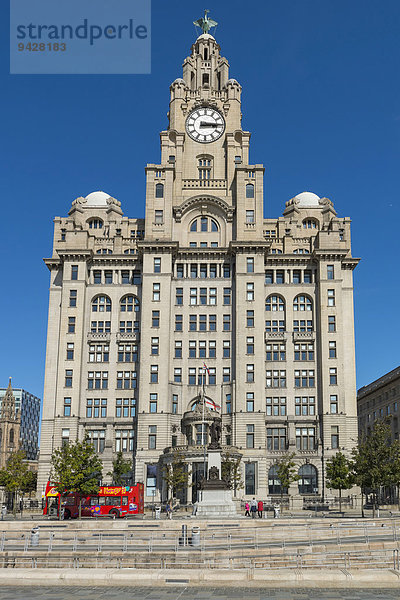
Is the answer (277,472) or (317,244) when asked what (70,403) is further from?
(317,244)

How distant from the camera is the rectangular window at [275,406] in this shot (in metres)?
99.5

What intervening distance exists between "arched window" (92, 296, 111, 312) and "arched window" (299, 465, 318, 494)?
40.0 m

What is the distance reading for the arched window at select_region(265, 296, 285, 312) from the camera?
104250mm

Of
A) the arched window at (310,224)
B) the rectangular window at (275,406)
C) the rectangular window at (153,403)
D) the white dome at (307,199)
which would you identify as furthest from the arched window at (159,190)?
the rectangular window at (275,406)

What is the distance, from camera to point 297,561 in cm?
2880

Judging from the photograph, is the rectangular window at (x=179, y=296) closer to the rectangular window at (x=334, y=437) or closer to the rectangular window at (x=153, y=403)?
the rectangular window at (x=153, y=403)

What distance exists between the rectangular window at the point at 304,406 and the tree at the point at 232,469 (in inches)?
531

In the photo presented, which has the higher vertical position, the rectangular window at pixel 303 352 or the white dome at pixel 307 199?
the white dome at pixel 307 199

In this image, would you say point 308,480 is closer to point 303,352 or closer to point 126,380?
point 303,352

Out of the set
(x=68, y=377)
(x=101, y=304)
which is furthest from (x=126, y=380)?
(x=101, y=304)

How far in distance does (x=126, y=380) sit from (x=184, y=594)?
253 feet

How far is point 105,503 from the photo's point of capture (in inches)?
2795

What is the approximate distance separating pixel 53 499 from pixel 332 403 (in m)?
44.5

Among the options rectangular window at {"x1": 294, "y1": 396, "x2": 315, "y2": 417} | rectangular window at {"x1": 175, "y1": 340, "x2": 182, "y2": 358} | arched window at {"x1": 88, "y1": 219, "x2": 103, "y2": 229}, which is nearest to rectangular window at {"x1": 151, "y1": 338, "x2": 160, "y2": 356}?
rectangular window at {"x1": 175, "y1": 340, "x2": 182, "y2": 358}
